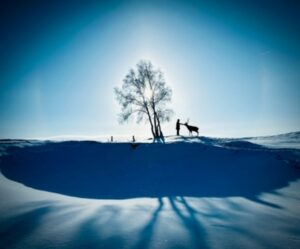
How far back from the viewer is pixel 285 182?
10688 mm

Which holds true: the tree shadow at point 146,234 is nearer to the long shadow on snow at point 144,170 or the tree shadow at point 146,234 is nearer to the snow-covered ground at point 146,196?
the snow-covered ground at point 146,196

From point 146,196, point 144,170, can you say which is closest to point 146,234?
point 146,196

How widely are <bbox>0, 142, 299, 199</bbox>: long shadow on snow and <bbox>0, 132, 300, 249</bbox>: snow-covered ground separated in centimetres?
5

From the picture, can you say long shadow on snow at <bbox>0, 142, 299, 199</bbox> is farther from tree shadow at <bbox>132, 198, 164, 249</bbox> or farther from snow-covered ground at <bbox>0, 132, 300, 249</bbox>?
tree shadow at <bbox>132, 198, 164, 249</bbox>

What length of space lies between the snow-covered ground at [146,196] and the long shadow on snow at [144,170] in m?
0.05

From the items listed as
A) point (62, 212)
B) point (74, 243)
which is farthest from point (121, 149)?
point (74, 243)

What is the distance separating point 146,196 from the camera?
10.2m

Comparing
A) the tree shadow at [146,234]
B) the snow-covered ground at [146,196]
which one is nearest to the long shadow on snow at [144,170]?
the snow-covered ground at [146,196]

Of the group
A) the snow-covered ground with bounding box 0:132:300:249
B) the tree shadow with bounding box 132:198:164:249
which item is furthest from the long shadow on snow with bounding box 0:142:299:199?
the tree shadow with bounding box 132:198:164:249

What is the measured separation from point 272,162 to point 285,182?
3.19 meters

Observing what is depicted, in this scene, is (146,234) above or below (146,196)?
above

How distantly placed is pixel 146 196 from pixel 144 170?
3894 millimetres

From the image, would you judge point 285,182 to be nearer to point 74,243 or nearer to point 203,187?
point 203,187

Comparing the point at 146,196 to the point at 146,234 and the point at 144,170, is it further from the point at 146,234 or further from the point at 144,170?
the point at 146,234
